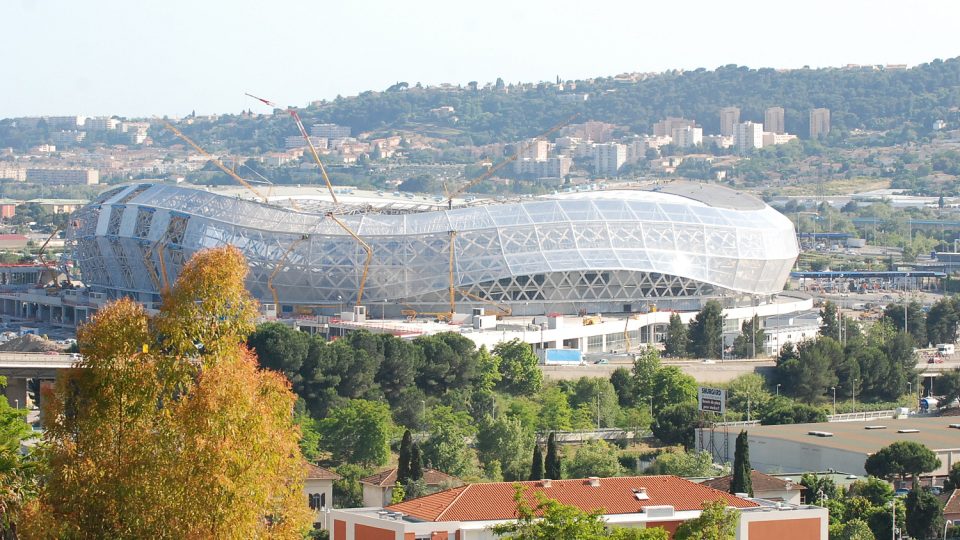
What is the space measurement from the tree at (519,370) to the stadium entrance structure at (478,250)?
1542 centimetres

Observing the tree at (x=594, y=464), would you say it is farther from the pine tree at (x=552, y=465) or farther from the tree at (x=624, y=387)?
the tree at (x=624, y=387)

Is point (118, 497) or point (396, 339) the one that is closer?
point (118, 497)

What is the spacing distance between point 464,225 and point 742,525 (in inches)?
2195

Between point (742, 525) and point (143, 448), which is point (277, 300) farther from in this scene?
point (143, 448)

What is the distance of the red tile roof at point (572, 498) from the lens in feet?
122

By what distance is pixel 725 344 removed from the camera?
88438 millimetres

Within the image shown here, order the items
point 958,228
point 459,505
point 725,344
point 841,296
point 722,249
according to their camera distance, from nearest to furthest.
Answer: point 459,505 < point 725,344 < point 722,249 < point 841,296 < point 958,228

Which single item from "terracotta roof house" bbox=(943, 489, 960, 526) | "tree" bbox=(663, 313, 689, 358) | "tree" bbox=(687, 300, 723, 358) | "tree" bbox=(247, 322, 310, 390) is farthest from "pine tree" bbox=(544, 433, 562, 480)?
"tree" bbox=(687, 300, 723, 358)

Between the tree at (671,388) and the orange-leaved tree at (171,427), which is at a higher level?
the orange-leaved tree at (171,427)

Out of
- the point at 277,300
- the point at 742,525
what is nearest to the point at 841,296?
the point at 277,300

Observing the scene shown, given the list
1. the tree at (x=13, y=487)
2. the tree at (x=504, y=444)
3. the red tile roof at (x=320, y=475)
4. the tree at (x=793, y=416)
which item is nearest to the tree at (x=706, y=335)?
the tree at (x=793, y=416)

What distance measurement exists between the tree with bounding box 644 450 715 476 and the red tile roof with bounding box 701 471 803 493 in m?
4.02

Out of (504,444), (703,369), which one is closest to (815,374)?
(703,369)

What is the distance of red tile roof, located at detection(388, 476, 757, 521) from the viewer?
37.3 meters
